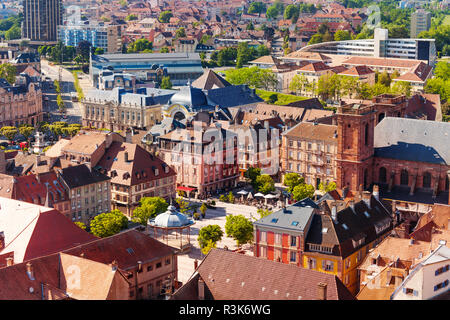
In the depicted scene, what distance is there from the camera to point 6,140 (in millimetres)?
158250

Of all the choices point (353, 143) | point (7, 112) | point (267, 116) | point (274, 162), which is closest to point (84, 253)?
point (353, 143)

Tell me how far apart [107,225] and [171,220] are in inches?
299

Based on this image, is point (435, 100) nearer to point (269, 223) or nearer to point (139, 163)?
point (139, 163)

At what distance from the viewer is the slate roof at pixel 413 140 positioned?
109812mm

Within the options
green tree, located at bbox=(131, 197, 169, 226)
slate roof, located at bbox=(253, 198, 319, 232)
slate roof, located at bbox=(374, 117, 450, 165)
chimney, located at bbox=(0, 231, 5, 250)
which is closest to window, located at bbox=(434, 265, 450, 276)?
slate roof, located at bbox=(253, 198, 319, 232)

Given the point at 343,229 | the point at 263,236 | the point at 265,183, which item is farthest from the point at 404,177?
the point at 263,236

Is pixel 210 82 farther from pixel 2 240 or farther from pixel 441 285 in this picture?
pixel 441 285

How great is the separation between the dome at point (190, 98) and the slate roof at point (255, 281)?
93.7 m

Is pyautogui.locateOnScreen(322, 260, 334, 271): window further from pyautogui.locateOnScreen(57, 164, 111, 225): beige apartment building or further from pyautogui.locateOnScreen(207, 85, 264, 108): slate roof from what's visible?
pyautogui.locateOnScreen(207, 85, 264, 108): slate roof

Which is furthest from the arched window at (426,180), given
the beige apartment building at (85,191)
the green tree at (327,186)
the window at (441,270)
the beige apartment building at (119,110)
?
the beige apartment building at (119,110)

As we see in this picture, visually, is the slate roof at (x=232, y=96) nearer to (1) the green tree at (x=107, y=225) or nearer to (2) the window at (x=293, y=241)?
(1) the green tree at (x=107, y=225)

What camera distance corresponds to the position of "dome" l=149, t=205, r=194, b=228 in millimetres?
93438

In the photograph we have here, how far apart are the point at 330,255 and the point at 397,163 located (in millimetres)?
36808

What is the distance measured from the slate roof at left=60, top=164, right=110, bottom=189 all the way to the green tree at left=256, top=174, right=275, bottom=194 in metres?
24.0
